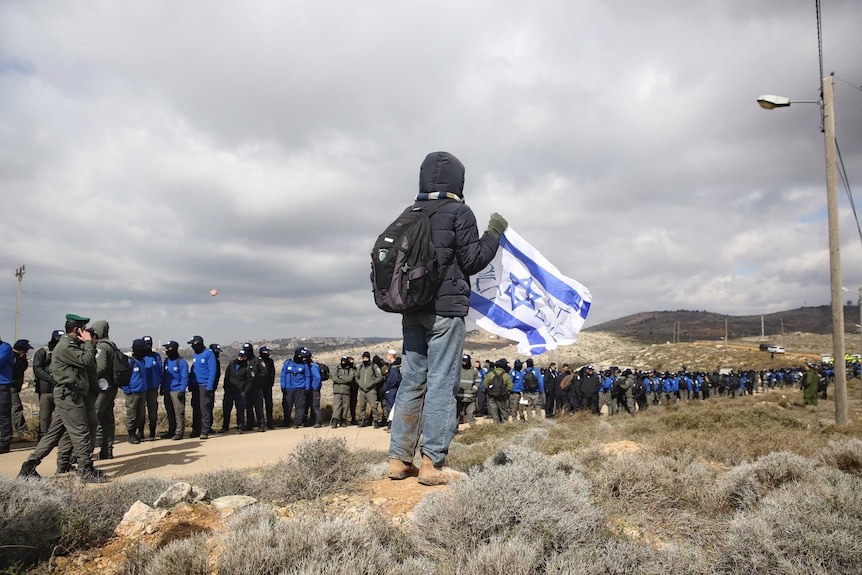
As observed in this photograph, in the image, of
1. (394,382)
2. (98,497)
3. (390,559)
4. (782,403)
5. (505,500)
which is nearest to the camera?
(390,559)

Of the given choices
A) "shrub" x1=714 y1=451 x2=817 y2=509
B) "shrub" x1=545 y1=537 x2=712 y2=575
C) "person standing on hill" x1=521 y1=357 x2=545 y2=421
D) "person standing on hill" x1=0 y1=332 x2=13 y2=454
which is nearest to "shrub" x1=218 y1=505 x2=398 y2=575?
"shrub" x1=545 y1=537 x2=712 y2=575

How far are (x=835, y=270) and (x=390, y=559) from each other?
1316cm

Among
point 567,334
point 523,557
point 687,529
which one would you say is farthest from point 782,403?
point 523,557

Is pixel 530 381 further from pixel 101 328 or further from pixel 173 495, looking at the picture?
pixel 173 495

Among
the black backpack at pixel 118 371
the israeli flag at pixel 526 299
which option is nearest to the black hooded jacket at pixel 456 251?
the israeli flag at pixel 526 299

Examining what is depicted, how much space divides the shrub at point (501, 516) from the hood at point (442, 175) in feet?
7.16

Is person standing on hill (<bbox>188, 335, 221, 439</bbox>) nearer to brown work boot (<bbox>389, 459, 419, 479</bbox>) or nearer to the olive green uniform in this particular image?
the olive green uniform

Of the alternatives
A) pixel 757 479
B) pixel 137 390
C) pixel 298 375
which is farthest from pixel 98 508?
pixel 298 375

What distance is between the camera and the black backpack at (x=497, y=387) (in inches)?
648

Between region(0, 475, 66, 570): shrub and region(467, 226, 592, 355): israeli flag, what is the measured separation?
3435 millimetres

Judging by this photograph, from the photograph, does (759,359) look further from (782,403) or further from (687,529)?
(687,529)

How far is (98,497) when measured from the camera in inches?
158

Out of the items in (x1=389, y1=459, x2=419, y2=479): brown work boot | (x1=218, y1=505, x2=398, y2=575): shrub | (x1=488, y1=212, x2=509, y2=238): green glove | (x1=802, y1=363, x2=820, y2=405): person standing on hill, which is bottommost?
(x1=802, y1=363, x2=820, y2=405): person standing on hill

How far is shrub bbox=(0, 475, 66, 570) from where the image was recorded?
2.90 meters
